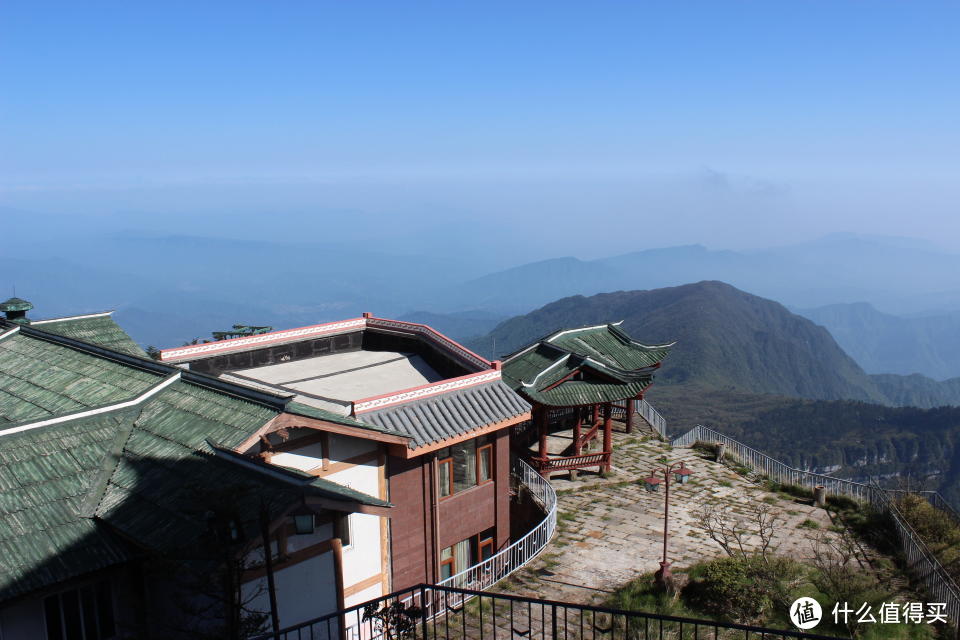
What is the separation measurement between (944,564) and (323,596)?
15.2 metres

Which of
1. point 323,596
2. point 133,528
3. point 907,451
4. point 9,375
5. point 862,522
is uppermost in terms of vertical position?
point 9,375

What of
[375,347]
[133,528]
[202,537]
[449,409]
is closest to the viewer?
[202,537]

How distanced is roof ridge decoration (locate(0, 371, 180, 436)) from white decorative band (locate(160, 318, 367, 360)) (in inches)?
156

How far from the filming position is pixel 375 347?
2381 centimetres

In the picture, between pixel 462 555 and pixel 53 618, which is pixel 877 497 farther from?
pixel 53 618

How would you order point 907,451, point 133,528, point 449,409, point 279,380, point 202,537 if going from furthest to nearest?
point 907,451
point 279,380
point 449,409
point 133,528
point 202,537

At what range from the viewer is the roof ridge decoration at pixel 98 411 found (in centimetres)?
1219

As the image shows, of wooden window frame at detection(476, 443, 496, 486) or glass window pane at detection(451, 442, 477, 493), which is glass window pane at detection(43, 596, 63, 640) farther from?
wooden window frame at detection(476, 443, 496, 486)

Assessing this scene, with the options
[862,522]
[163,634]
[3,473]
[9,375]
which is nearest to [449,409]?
[163,634]

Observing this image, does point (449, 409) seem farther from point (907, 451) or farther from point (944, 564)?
point (907, 451)

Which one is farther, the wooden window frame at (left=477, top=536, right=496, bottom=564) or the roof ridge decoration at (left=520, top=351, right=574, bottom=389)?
the roof ridge decoration at (left=520, top=351, right=574, bottom=389)

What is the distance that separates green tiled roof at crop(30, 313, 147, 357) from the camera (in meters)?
21.5

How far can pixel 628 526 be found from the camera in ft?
71.4

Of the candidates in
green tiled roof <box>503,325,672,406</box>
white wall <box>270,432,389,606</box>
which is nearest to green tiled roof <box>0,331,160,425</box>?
white wall <box>270,432,389,606</box>
